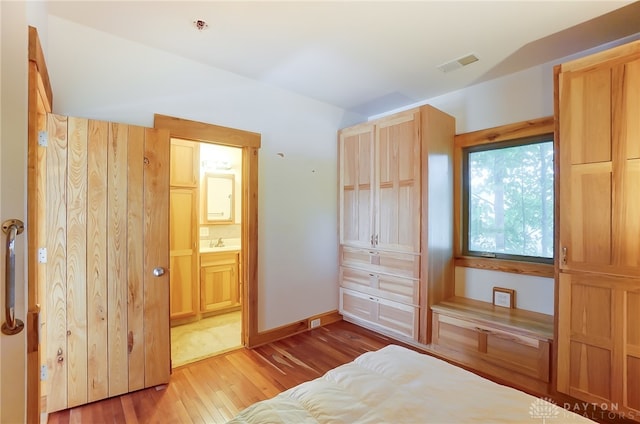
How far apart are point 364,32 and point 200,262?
3208mm

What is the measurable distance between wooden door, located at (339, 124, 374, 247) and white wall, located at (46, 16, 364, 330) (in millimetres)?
152

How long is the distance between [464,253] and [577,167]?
58.1 inches

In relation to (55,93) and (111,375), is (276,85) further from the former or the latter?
(111,375)

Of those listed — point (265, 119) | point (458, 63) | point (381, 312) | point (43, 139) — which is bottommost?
point (381, 312)

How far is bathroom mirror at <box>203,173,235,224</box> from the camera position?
4.23 meters

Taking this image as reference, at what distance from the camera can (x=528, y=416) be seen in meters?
1.06

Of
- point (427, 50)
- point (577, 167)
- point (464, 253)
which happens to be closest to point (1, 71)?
point (427, 50)

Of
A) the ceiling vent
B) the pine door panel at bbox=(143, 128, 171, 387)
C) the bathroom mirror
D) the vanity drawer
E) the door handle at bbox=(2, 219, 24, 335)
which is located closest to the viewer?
the door handle at bbox=(2, 219, 24, 335)

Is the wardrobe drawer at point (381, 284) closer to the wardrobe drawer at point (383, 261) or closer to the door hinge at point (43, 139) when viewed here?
the wardrobe drawer at point (383, 261)

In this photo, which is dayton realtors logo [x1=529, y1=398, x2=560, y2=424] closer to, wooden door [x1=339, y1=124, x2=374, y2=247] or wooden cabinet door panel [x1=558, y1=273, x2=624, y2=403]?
wooden cabinet door panel [x1=558, y1=273, x2=624, y2=403]

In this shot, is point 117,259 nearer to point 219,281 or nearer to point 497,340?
point 219,281

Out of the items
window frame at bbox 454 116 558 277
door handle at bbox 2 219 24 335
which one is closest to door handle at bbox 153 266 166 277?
door handle at bbox 2 219 24 335

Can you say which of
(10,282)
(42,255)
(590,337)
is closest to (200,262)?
(42,255)

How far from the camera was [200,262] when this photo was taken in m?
3.75
